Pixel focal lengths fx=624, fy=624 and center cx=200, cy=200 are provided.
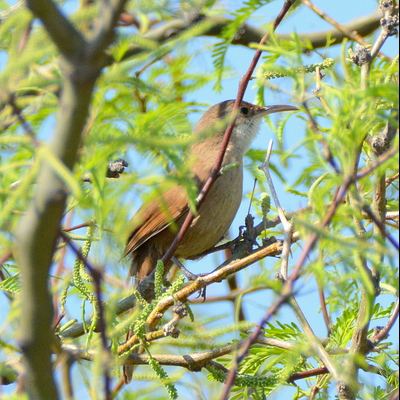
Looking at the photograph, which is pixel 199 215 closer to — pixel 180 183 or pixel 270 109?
pixel 270 109

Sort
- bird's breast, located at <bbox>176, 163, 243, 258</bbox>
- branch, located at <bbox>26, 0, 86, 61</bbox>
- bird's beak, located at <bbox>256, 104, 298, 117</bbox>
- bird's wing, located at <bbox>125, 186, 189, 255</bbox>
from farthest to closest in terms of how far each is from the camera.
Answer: bird's beak, located at <bbox>256, 104, 298, 117</bbox> → bird's breast, located at <bbox>176, 163, 243, 258</bbox> → bird's wing, located at <bbox>125, 186, 189, 255</bbox> → branch, located at <bbox>26, 0, 86, 61</bbox>

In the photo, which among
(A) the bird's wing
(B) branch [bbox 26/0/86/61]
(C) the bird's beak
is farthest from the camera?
(C) the bird's beak

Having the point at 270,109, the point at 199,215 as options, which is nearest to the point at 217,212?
the point at 199,215

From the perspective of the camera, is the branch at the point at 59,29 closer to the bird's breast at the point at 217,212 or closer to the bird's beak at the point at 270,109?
the bird's breast at the point at 217,212

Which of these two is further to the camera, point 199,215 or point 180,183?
point 199,215

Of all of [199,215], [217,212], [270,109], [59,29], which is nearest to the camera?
[59,29]

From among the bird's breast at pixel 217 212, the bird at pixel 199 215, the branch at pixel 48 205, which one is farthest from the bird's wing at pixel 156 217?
the branch at pixel 48 205

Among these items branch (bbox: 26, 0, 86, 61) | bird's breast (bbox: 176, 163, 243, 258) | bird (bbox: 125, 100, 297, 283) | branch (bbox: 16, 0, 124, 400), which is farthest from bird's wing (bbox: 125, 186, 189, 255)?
branch (bbox: 26, 0, 86, 61)

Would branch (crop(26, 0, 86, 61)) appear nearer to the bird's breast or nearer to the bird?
the bird

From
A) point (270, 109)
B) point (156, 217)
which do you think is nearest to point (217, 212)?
point (156, 217)

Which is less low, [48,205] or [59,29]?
[59,29]

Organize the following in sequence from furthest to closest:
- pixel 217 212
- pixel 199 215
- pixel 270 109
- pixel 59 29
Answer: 1. pixel 270 109
2. pixel 217 212
3. pixel 199 215
4. pixel 59 29

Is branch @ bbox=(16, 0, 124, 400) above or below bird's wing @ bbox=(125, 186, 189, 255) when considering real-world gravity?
below

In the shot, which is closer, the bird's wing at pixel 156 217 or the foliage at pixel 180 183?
the foliage at pixel 180 183
